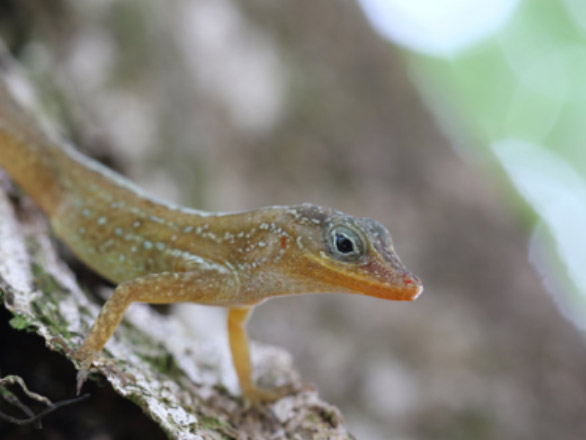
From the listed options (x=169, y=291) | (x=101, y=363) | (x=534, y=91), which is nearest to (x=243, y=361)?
(x=169, y=291)

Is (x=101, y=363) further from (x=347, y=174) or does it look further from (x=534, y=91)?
(x=534, y=91)

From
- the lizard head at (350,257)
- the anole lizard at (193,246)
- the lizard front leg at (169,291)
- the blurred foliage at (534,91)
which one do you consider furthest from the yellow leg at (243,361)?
the blurred foliage at (534,91)

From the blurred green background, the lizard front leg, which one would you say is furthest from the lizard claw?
the blurred green background

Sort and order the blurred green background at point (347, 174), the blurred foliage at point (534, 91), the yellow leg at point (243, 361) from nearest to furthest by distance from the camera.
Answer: the yellow leg at point (243, 361), the blurred green background at point (347, 174), the blurred foliage at point (534, 91)

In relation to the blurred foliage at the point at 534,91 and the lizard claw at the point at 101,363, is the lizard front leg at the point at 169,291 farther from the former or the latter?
the blurred foliage at the point at 534,91

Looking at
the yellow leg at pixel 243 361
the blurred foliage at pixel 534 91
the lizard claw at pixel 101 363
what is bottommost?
the lizard claw at pixel 101 363

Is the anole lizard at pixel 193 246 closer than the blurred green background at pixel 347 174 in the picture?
Yes

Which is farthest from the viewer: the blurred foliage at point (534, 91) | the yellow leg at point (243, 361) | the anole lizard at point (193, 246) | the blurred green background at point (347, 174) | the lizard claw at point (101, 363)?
the blurred foliage at point (534, 91)

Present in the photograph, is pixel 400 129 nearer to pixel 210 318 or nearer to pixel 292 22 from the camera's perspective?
pixel 292 22

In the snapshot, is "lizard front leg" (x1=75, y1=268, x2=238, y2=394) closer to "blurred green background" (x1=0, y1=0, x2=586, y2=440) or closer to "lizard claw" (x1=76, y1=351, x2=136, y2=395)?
"lizard claw" (x1=76, y1=351, x2=136, y2=395)
